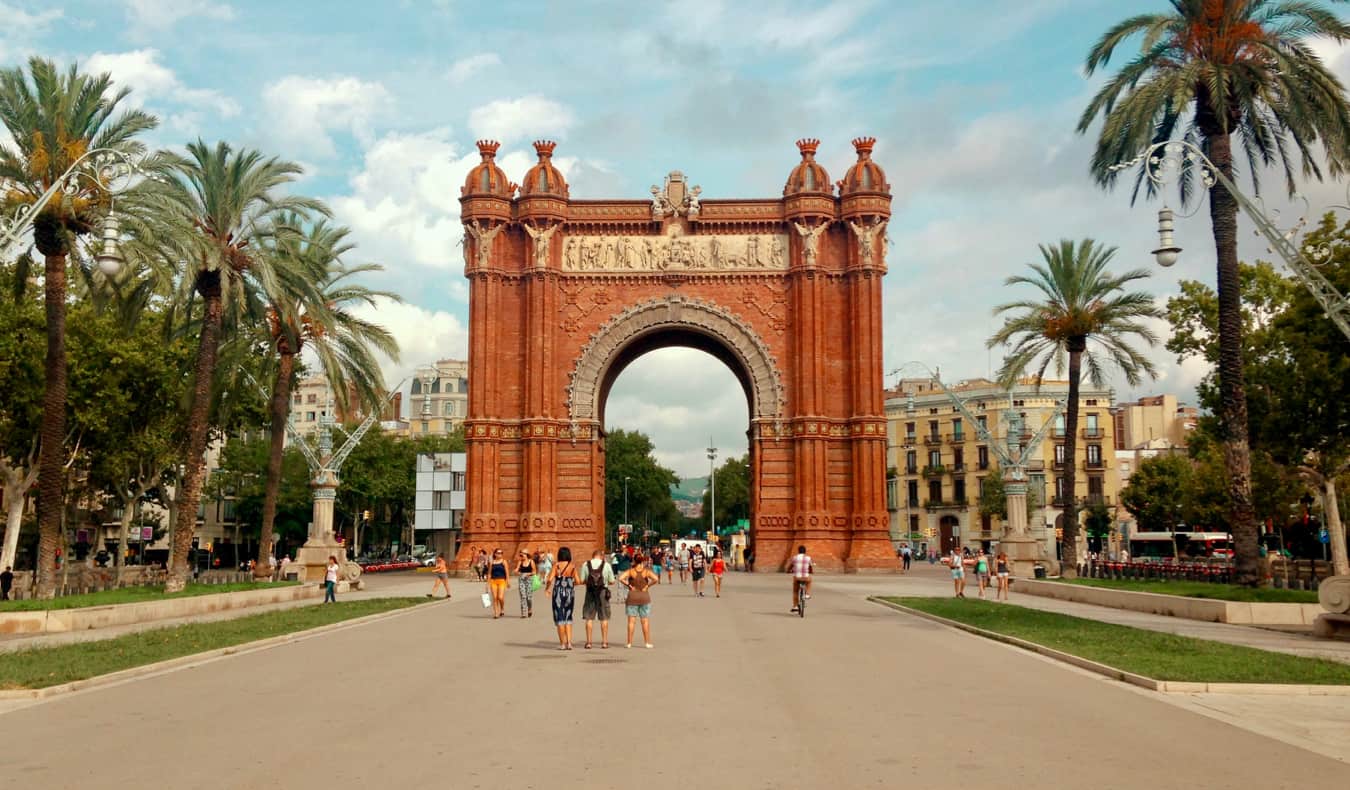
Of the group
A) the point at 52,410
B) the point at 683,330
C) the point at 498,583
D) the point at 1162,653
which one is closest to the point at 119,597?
the point at 52,410

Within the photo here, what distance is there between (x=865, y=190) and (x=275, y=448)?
26.3m

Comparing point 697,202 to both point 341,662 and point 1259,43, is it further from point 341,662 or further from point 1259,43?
point 341,662

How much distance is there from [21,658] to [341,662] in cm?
441

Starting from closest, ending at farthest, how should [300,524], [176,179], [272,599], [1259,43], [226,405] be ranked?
1. [1259,43]
2. [176,179]
3. [272,599]
4. [226,405]
5. [300,524]

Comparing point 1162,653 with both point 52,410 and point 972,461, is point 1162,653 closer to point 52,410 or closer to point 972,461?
point 52,410

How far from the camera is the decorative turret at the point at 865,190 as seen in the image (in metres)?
47.9

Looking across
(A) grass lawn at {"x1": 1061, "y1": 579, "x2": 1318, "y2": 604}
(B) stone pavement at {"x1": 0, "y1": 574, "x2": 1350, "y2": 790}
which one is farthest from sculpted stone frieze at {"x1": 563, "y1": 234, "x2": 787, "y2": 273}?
(B) stone pavement at {"x1": 0, "y1": 574, "x2": 1350, "y2": 790}

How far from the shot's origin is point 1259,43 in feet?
79.2

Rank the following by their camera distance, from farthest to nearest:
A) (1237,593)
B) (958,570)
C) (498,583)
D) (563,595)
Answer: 1. (958,570)
2. (498,583)
3. (1237,593)
4. (563,595)

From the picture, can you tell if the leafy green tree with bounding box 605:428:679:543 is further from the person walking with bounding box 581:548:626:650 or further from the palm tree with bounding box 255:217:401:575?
the person walking with bounding box 581:548:626:650

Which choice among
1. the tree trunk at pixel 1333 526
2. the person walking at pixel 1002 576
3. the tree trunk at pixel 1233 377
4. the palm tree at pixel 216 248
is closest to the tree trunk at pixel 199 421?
the palm tree at pixel 216 248

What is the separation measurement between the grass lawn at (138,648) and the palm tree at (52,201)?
503cm

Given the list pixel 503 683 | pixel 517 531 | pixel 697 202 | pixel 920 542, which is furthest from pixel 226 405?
pixel 920 542

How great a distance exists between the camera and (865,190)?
48.0 meters
